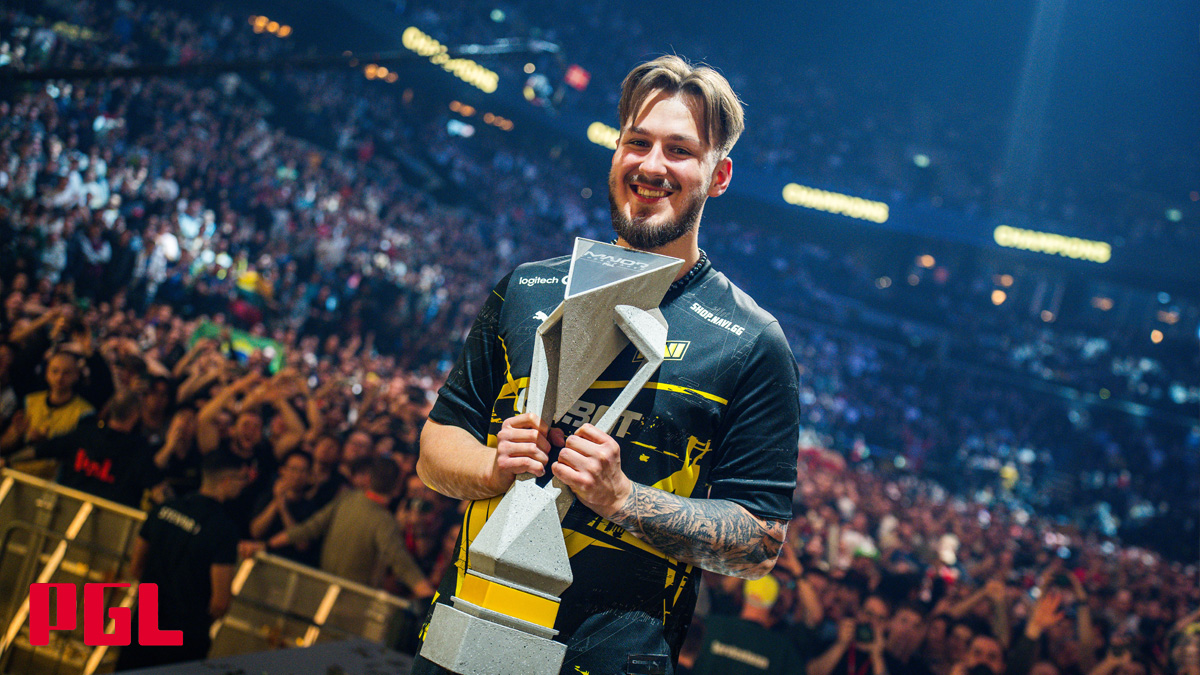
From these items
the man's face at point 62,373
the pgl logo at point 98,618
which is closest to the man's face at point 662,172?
the pgl logo at point 98,618

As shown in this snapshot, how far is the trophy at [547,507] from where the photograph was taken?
3.29ft

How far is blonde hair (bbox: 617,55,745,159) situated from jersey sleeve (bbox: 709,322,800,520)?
373mm

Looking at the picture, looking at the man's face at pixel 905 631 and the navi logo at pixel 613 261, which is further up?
the navi logo at pixel 613 261

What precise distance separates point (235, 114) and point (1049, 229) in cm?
2378

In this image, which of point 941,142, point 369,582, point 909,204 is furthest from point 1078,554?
point 941,142

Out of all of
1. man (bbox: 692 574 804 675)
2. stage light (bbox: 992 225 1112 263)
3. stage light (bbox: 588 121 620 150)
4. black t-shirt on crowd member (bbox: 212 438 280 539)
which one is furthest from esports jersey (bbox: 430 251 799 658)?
stage light (bbox: 992 225 1112 263)

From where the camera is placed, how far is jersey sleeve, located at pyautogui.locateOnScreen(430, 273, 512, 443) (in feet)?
4.51

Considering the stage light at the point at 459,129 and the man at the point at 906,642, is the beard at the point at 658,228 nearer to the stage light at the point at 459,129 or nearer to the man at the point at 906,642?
the man at the point at 906,642

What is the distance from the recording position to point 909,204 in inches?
994

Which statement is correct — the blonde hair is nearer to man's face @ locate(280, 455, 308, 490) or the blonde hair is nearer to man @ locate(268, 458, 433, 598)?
man @ locate(268, 458, 433, 598)

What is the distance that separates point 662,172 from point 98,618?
377 cm

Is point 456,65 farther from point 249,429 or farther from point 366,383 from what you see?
point 249,429

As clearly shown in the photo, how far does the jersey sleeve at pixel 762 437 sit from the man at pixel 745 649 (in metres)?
3.70

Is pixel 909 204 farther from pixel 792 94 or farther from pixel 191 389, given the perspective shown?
pixel 191 389
